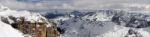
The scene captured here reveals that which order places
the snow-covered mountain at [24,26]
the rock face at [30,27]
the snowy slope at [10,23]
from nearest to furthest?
the rock face at [30,27] < the snow-covered mountain at [24,26] < the snowy slope at [10,23]

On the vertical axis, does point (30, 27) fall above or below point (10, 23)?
above

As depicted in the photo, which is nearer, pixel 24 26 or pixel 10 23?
pixel 24 26

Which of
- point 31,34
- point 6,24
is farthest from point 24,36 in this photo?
Answer: point 6,24

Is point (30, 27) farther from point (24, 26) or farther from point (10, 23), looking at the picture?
point (10, 23)

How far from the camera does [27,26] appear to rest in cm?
6825

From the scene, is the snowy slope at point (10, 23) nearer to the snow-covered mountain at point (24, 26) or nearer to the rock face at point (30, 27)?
Result: the snow-covered mountain at point (24, 26)

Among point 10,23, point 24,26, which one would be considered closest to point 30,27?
point 24,26

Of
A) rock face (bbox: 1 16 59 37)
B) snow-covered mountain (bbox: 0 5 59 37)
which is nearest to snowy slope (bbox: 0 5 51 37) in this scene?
snow-covered mountain (bbox: 0 5 59 37)

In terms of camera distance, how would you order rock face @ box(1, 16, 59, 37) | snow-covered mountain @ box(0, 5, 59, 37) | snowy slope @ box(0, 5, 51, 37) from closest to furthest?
rock face @ box(1, 16, 59, 37) < snow-covered mountain @ box(0, 5, 59, 37) < snowy slope @ box(0, 5, 51, 37)

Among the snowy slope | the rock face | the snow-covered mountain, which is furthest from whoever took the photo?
the snowy slope

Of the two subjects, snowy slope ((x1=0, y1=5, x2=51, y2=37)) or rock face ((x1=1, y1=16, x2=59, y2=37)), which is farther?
snowy slope ((x1=0, y1=5, x2=51, y2=37))

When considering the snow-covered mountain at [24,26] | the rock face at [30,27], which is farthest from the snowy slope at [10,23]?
the rock face at [30,27]

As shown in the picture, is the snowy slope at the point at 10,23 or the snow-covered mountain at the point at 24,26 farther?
the snowy slope at the point at 10,23

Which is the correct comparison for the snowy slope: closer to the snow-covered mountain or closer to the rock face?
the snow-covered mountain
